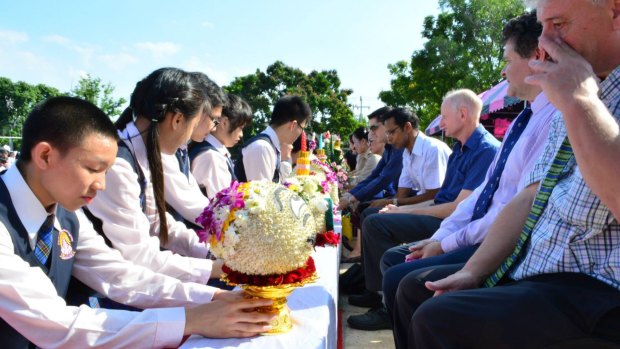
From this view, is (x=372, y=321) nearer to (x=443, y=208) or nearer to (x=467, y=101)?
(x=443, y=208)

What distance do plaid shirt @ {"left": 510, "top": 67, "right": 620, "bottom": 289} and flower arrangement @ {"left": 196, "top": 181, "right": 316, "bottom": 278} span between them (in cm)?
79

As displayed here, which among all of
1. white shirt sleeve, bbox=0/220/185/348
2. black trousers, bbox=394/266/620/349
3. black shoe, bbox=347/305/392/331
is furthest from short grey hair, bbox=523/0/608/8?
black shoe, bbox=347/305/392/331

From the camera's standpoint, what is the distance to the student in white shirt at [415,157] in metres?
4.97

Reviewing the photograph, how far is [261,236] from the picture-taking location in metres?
1.54

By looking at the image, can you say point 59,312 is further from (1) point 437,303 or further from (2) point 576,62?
(2) point 576,62

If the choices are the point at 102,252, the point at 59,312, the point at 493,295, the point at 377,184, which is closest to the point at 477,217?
the point at 493,295

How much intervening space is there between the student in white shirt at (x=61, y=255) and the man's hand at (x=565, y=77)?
3.72 feet

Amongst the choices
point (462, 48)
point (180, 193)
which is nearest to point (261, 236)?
point (180, 193)

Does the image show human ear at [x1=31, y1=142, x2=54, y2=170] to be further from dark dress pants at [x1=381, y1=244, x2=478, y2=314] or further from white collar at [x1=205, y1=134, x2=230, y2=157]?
white collar at [x1=205, y1=134, x2=230, y2=157]

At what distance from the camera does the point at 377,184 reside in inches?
236

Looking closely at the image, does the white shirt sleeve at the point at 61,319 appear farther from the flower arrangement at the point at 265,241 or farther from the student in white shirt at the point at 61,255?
the flower arrangement at the point at 265,241

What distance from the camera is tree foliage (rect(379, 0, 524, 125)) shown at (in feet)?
68.0

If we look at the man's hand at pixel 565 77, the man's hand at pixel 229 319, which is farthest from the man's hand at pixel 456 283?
the man's hand at pixel 565 77

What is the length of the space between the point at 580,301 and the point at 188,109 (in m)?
2.15
